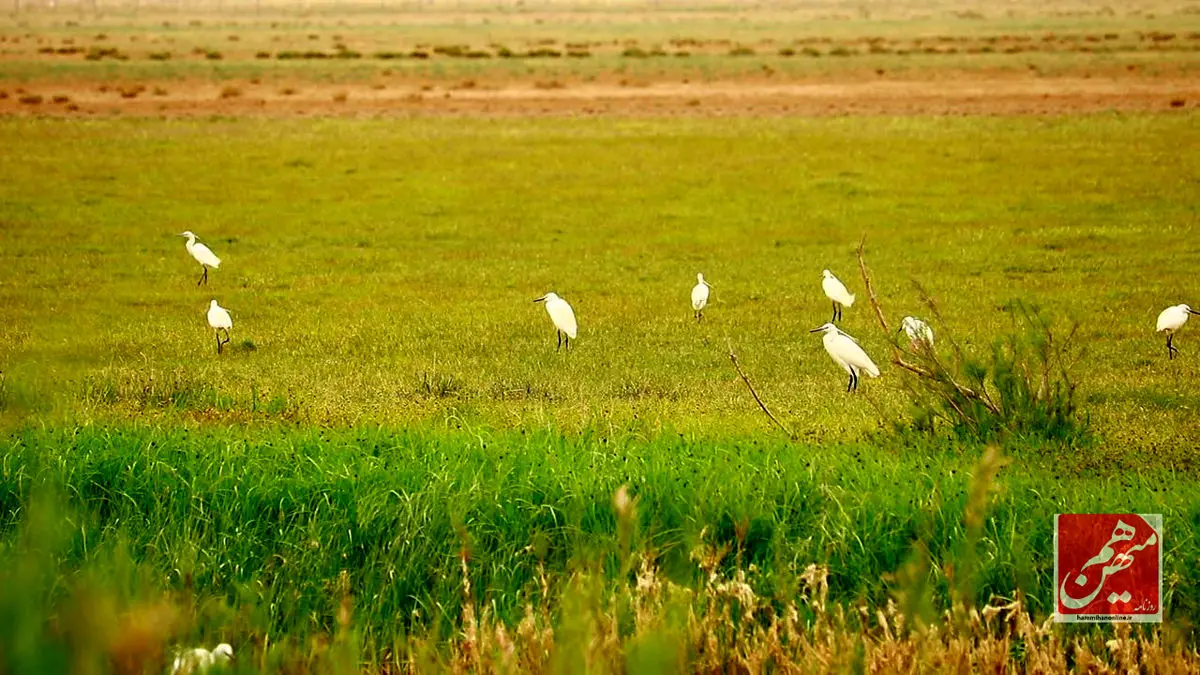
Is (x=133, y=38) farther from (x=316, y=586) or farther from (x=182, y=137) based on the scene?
(x=316, y=586)

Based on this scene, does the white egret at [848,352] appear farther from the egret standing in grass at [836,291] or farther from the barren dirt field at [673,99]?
the barren dirt field at [673,99]

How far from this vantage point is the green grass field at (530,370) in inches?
332

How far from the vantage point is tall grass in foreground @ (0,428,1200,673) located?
7523mm

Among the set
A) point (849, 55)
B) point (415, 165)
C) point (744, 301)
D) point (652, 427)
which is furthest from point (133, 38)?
point (652, 427)

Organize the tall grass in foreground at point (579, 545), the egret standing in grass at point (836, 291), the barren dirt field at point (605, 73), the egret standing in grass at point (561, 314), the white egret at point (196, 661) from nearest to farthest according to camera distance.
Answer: the white egret at point (196, 661), the tall grass in foreground at point (579, 545), the egret standing in grass at point (561, 314), the egret standing in grass at point (836, 291), the barren dirt field at point (605, 73)

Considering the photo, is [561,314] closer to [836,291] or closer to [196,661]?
[836,291]

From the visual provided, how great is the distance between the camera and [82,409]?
12.0m

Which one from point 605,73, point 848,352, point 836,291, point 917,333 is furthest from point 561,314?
point 605,73

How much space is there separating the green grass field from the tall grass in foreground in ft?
0.12

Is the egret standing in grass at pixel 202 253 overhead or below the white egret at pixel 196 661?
overhead

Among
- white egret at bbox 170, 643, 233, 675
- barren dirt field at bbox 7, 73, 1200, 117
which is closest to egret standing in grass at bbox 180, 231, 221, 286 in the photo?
white egret at bbox 170, 643, 233, 675

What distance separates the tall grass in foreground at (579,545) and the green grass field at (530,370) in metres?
0.04

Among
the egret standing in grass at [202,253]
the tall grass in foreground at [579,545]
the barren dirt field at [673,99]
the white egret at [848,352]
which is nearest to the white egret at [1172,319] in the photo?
the white egret at [848,352]

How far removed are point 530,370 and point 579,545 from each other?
19.5ft
